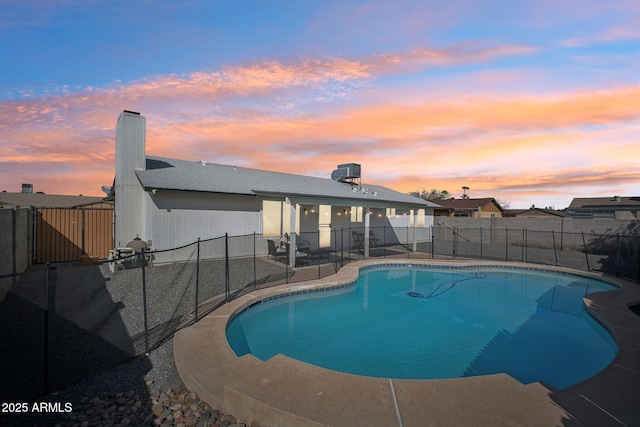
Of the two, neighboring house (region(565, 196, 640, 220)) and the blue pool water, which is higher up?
neighboring house (region(565, 196, 640, 220))

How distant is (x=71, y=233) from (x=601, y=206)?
46361 mm

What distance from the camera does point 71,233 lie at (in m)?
12.9

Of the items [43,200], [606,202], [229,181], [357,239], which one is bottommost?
[357,239]

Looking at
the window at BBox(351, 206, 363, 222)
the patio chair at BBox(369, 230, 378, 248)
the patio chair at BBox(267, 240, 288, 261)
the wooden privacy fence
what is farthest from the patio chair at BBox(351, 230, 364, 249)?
the wooden privacy fence

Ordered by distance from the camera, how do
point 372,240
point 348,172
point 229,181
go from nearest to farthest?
1. point 229,181
2. point 372,240
3. point 348,172

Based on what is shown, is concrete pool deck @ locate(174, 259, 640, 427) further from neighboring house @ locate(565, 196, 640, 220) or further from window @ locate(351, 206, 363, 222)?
neighboring house @ locate(565, 196, 640, 220)

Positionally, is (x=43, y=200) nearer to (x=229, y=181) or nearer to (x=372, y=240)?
(x=229, y=181)

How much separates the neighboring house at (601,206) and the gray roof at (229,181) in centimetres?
2728

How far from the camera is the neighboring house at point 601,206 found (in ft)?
104

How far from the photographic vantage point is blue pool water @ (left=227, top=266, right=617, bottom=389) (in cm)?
585

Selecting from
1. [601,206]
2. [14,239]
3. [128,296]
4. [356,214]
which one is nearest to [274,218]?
[356,214]

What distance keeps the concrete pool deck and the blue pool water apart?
1.53 meters

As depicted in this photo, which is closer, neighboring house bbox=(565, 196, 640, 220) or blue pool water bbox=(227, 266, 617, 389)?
blue pool water bbox=(227, 266, 617, 389)

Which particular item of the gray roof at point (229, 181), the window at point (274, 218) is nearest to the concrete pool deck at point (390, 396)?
the gray roof at point (229, 181)
